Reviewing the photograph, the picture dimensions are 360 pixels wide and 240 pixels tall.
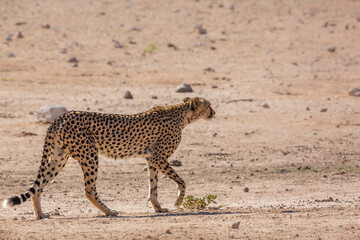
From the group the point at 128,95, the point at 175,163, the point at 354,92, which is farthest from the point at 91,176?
the point at 354,92

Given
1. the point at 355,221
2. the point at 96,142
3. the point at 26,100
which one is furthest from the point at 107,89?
the point at 355,221

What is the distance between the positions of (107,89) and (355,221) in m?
11.1

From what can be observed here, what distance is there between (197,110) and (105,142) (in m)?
1.65

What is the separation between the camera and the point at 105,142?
379 inches

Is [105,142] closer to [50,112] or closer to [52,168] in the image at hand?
[52,168]

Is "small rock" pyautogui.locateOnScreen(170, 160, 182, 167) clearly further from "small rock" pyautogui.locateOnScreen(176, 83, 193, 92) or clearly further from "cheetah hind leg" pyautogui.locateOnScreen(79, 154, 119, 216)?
"small rock" pyautogui.locateOnScreen(176, 83, 193, 92)

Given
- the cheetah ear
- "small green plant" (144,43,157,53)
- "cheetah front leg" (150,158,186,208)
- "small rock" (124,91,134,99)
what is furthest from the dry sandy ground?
the cheetah ear

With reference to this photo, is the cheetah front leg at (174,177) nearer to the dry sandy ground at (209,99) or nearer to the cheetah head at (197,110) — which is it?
the dry sandy ground at (209,99)

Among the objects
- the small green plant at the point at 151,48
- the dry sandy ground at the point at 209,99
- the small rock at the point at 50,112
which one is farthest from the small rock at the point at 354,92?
the small rock at the point at 50,112

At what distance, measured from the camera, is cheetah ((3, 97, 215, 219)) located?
930 centimetres

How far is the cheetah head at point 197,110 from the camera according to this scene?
1059cm

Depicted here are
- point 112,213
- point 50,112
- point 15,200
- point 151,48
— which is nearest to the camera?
point 15,200

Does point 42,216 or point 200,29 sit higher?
point 42,216

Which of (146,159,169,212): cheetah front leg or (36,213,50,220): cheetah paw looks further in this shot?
(146,159,169,212): cheetah front leg
